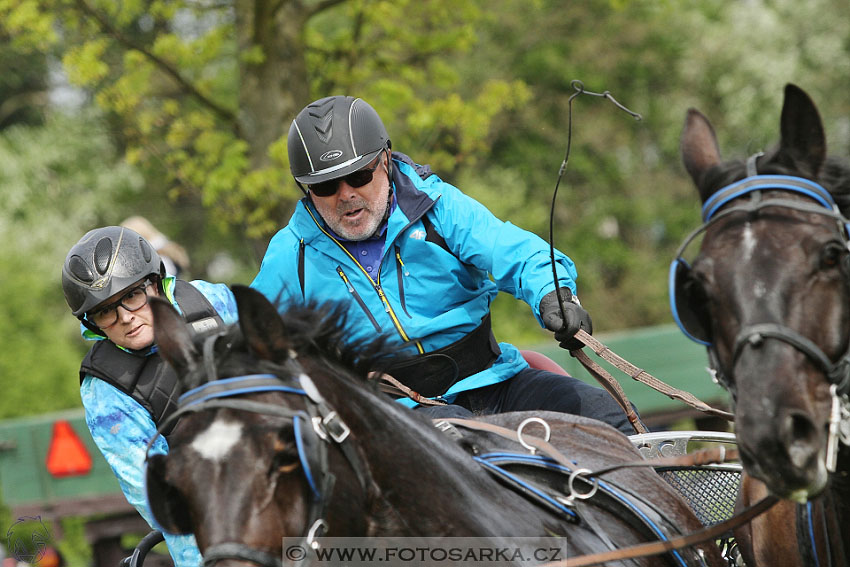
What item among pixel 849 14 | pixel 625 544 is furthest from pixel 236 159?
pixel 849 14

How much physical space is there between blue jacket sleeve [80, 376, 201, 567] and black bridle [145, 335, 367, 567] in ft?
3.45

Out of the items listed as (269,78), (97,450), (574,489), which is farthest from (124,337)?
(97,450)

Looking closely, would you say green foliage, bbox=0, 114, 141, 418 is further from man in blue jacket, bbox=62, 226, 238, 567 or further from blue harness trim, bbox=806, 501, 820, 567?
blue harness trim, bbox=806, 501, 820, 567

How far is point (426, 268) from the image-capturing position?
14.8 feet

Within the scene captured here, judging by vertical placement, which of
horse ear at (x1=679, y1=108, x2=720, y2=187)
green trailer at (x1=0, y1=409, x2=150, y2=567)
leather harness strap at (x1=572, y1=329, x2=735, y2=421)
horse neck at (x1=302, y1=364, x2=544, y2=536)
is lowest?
green trailer at (x1=0, y1=409, x2=150, y2=567)

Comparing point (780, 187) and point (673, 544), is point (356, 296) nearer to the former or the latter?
point (673, 544)

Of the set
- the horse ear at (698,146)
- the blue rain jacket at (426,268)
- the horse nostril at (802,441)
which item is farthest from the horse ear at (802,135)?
the blue rain jacket at (426,268)

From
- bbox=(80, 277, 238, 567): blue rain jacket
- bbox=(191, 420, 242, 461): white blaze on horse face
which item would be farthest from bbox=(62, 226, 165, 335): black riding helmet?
bbox=(191, 420, 242, 461): white blaze on horse face

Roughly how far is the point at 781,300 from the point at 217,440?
4.71 feet

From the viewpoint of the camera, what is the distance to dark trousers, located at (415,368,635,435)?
14.6 feet

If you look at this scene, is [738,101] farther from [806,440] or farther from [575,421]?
[806,440]

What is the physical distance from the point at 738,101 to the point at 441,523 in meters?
20.2

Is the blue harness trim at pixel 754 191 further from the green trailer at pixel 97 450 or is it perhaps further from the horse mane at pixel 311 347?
the green trailer at pixel 97 450

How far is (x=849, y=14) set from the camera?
21.1 m
